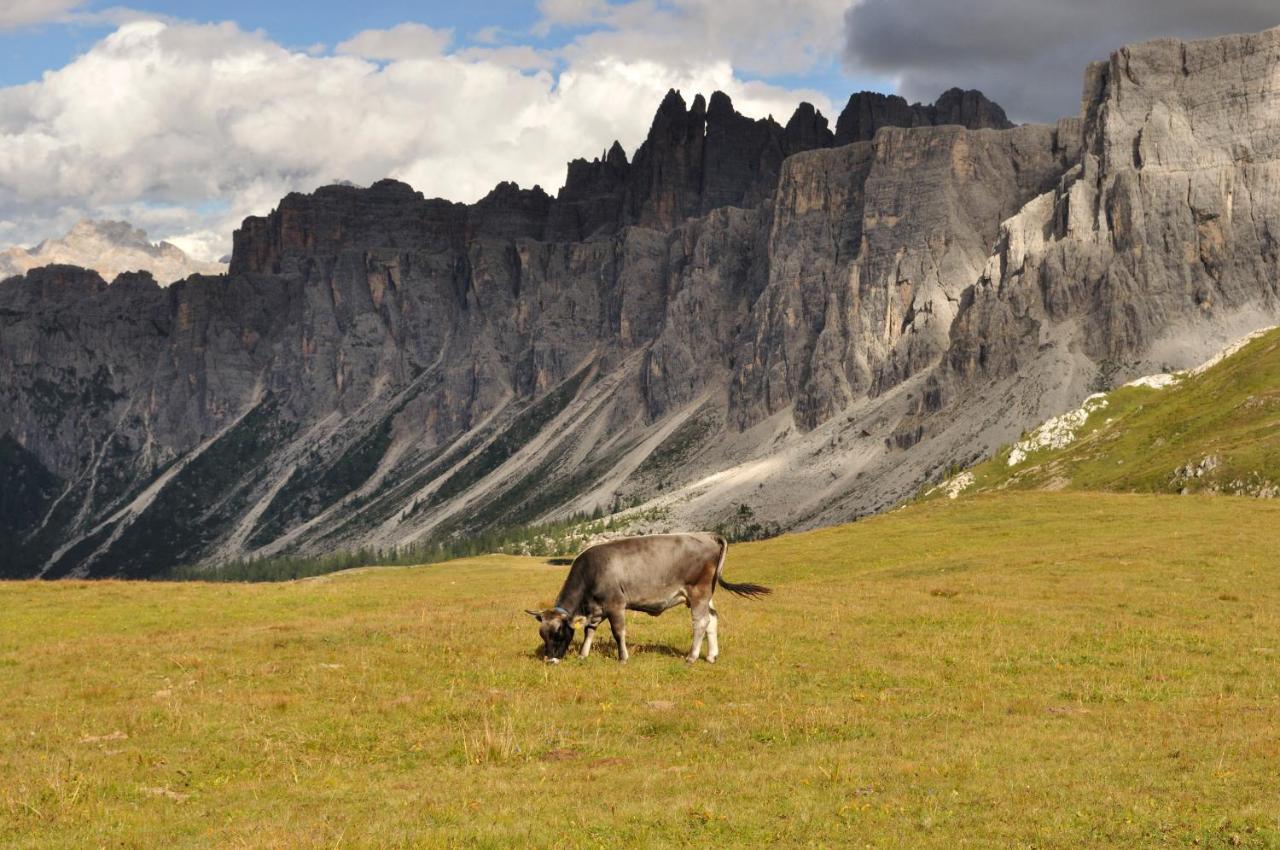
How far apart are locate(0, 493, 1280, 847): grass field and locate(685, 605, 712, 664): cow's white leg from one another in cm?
80

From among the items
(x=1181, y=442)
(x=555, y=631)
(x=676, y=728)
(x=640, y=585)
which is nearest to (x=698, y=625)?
(x=640, y=585)

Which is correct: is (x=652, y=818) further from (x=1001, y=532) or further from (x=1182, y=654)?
(x=1001, y=532)

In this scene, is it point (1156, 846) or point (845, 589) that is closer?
point (1156, 846)

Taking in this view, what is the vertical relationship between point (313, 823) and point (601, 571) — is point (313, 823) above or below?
below

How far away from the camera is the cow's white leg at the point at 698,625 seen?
106 feet

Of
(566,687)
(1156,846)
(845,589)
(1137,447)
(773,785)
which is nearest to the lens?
(1156,846)

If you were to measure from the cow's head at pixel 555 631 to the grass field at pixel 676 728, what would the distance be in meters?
0.87

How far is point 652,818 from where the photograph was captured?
1962 centimetres

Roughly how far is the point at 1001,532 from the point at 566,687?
2072 inches

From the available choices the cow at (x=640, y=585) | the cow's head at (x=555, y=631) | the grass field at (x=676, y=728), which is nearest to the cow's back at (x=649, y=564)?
the cow at (x=640, y=585)

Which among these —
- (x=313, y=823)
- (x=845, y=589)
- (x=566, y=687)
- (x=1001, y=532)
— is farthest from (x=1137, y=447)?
(x=313, y=823)

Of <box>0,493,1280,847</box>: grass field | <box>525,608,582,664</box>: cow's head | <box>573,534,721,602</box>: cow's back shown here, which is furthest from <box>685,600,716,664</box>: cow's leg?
<box>525,608,582,664</box>: cow's head

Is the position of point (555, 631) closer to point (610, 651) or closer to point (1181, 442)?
point (610, 651)

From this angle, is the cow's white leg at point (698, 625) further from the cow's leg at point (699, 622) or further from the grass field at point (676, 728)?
the grass field at point (676, 728)
